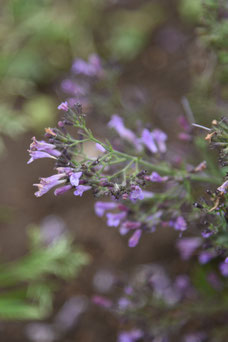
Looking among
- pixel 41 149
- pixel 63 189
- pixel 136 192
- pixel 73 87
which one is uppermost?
pixel 73 87

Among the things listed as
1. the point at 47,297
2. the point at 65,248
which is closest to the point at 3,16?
the point at 65,248

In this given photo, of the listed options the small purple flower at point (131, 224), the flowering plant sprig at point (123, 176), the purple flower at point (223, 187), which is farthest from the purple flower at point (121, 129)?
the purple flower at point (223, 187)

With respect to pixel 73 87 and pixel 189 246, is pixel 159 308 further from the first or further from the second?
pixel 73 87

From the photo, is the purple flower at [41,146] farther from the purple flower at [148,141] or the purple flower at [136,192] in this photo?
the purple flower at [148,141]

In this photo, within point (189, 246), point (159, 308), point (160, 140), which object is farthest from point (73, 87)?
point (159, 308)

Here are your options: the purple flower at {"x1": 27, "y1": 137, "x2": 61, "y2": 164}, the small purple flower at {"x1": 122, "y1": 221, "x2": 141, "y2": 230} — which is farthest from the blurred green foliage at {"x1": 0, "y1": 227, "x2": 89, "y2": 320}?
the purple flower at {"x1": 27, "y1": 137, "x2": 61, "y2": 164}
